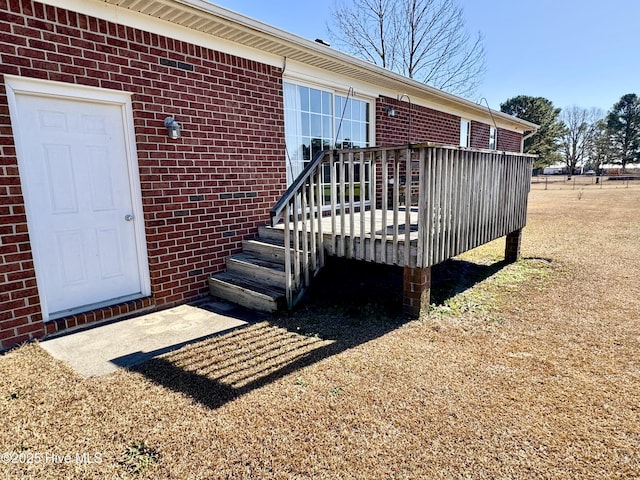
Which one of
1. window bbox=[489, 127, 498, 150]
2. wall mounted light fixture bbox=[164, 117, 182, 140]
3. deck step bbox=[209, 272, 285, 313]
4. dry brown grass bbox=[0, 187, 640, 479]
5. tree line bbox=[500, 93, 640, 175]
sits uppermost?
tree line bbox=[500, 93, 640, 175]

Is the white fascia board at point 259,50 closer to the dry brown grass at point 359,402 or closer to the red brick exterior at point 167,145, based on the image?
the red brick exterior at point 167,145

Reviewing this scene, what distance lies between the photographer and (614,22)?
40.8 ft

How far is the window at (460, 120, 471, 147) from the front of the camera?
31.8 ft

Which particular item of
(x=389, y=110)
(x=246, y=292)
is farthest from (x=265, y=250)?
(x=389, y=110)

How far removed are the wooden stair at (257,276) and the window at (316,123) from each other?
1247 millimetres

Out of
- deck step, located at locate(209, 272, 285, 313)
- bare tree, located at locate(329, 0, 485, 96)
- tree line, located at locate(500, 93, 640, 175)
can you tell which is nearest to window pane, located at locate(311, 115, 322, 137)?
deck step, located at locate(209, 272, 285, 313)

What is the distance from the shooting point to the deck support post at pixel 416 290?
3613mm

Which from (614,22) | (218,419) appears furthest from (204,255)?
(614,22)

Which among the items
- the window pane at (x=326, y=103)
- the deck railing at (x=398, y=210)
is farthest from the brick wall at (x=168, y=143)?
the deck railing at (x=398, y=210)

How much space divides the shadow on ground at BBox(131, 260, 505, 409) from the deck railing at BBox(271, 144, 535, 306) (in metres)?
0.42

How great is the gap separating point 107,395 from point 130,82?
2.97m

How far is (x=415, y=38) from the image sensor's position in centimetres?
1583

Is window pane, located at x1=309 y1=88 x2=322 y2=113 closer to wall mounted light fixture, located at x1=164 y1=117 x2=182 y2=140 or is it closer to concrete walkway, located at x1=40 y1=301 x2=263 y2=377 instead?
wall mounted light fixture, located at x1=164 y1=117 x2=182 y2=140

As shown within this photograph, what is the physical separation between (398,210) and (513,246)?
3.24m
